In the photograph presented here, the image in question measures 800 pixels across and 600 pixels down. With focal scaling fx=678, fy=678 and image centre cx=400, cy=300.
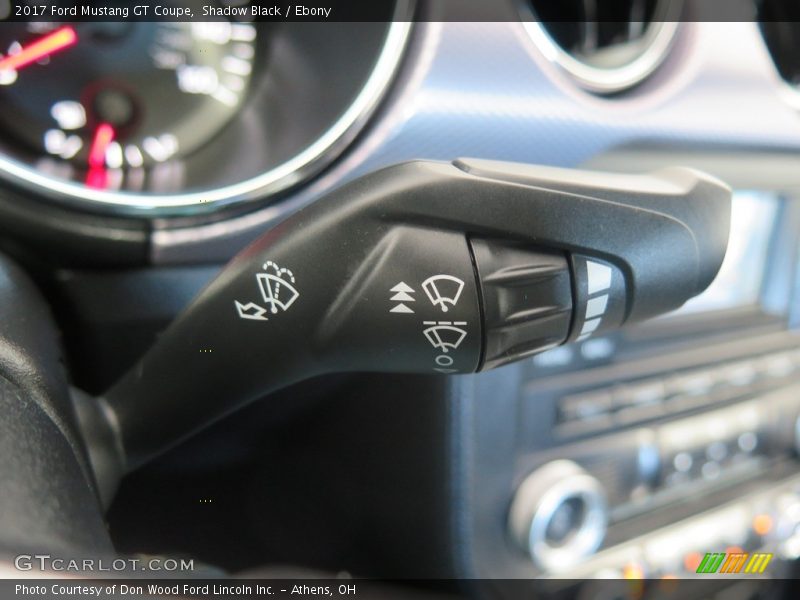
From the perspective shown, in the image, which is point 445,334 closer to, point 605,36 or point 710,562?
point 605,36

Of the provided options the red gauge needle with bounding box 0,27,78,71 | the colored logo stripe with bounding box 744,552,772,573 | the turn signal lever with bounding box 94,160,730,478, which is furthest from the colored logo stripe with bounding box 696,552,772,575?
the red gauge needle with bounding box 0,27,78,71

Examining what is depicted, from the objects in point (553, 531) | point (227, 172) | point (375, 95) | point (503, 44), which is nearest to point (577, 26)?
point (503, 44)

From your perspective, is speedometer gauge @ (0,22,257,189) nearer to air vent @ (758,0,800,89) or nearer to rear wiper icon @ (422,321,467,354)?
rear wiper icon @ (422,321,467,354)

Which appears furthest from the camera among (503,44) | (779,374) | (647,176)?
(779,374)

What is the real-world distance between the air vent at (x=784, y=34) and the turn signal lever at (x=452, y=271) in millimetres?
459

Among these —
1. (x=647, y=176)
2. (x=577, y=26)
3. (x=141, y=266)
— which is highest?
(x=577, y=26)

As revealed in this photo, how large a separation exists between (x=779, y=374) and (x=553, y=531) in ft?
1.28

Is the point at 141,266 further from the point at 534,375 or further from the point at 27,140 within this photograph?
the point at 534,375

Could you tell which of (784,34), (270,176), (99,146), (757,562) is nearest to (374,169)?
(270,176)

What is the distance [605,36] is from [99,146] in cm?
50

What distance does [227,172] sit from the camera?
58 centimetres

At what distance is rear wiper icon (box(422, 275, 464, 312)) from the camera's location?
376 millimetres

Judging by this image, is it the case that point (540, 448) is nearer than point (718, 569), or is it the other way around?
point (540, 448)

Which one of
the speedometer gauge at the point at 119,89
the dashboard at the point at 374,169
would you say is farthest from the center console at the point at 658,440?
the speedometer gauge at the point at 119,89
